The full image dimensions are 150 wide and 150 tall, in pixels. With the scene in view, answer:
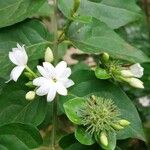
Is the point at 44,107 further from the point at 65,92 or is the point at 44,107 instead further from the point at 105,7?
the point at 105,7

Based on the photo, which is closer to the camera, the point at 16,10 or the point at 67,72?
the point at 67,72

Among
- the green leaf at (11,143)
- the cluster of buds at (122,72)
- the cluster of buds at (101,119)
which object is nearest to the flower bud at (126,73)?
the cluster of buds at (122,72)

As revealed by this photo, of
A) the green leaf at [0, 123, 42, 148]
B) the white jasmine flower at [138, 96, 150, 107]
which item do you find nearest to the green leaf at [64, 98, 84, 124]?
the green leaf at [0, 123, 42, 148]

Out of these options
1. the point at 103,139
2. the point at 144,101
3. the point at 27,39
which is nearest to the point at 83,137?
the point at 103,139

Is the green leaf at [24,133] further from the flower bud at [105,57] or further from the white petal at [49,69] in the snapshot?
the flower bud at [105,57]

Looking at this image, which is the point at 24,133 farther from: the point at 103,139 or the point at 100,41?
the point at 100,41

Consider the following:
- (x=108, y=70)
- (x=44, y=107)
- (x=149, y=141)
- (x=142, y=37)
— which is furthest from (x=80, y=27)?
(x=142, y=37)
